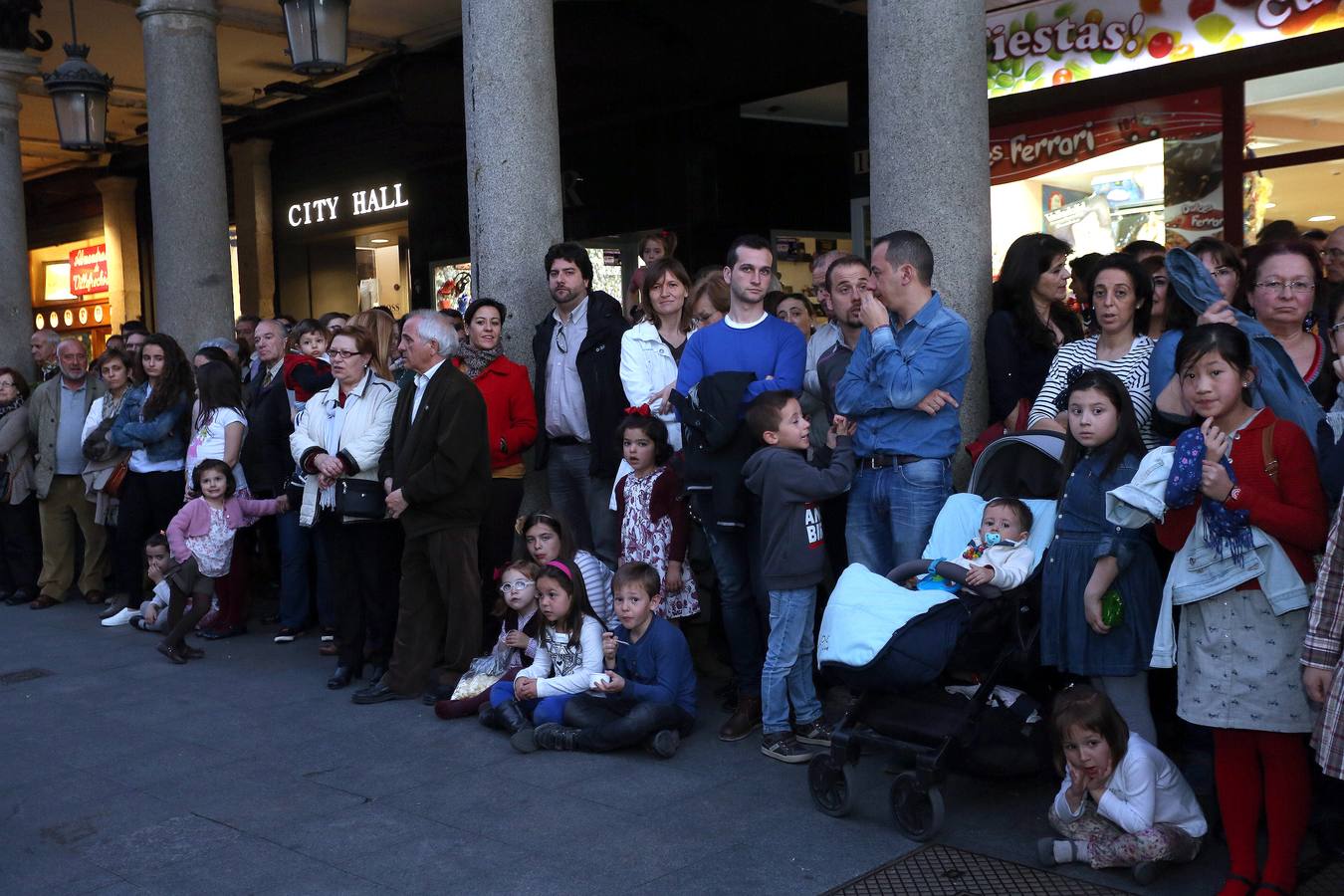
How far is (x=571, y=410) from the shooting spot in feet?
23.8

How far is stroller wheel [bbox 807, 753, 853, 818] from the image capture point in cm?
488

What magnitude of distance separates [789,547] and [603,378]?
1.91m

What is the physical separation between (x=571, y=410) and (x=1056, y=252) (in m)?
2.72

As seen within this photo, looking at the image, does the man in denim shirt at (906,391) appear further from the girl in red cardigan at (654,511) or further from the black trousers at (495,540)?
the black trousers at (495,540)

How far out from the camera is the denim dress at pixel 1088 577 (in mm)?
4680

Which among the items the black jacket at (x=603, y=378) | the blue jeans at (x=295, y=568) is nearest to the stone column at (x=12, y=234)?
the blue jeans at (x=295, y=568)

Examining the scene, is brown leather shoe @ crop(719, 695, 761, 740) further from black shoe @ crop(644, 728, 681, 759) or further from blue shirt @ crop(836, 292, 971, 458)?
blue shirt @ crop(836, 292, 971, 458)

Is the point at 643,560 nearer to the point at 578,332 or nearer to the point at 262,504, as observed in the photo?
the point at 578,332

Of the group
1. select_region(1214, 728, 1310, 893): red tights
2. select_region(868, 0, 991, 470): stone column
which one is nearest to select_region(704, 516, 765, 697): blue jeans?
select_region(868, 0, 991, 470): stone column

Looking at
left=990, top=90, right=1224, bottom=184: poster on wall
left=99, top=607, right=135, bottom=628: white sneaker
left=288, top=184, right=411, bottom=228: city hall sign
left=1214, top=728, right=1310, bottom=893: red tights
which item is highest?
left=288, top=184, right=411, bottom=228: city hall sign

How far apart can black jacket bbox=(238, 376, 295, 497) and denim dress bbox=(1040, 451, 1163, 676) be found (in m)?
5.40

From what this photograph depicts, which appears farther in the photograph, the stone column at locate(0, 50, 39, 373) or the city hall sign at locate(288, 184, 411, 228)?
the city hall sign at locate(288, 184, 411, 228)

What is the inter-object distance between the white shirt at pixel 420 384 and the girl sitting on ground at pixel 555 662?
4.31 feet

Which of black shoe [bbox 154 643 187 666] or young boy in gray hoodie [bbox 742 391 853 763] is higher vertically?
young boy in gray hoodie [bbox 742 391 853 763]
